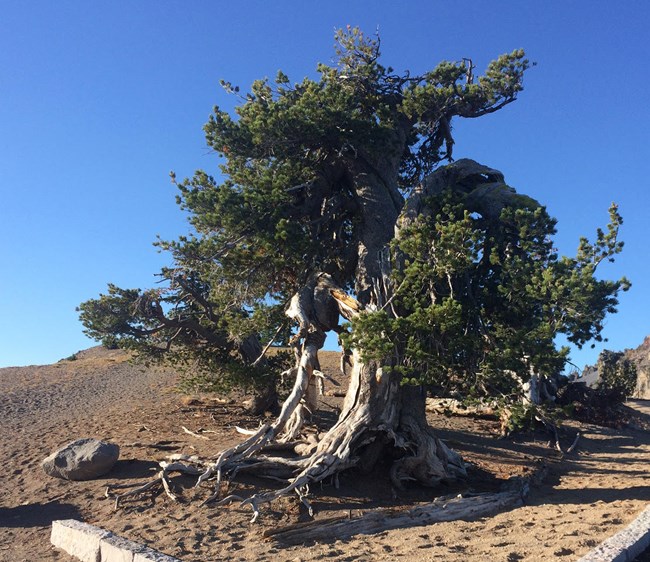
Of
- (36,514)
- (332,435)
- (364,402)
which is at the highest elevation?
(364,402)

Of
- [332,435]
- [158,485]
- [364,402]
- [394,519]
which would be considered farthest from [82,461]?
[394,519]

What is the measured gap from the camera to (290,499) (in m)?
9.41

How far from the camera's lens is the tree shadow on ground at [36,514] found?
9.10m

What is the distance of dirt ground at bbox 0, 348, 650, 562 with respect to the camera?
278 inches

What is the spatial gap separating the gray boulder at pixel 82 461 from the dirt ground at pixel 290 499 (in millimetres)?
212

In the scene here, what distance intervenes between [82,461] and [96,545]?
3780 mm

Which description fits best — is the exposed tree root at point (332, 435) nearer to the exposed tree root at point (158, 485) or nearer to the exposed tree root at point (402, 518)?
the exposed tree root at point (158, 485)

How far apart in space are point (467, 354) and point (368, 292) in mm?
2771

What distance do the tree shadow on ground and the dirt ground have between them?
2cm

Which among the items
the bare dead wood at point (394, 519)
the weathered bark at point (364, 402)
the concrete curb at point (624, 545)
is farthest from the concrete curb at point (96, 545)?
the concrete curb at point (624, 545)

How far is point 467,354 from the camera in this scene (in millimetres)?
10344

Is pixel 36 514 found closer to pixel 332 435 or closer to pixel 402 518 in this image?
pixel 332 435

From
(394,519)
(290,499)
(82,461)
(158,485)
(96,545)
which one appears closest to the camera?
(96,545)

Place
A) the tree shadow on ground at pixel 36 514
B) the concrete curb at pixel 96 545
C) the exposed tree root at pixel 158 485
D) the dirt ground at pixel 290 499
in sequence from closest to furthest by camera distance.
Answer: the concrete curb at pixel 96 545, the dirt ground at pixel 290 499, the tree shadow on ground at pixel 36 514, the exposed tree root at pixel 158 485
